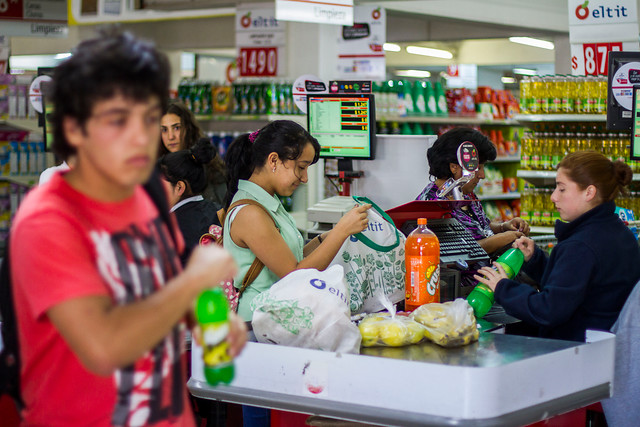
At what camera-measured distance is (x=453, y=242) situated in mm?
3377

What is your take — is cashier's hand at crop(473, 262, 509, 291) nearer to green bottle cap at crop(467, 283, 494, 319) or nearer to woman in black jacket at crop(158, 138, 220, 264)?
green bottle cap at crop(467, 283, 494, 319)

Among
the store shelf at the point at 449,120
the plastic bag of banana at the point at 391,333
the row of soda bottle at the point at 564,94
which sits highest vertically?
the row of soda bottle at the point at 564,94

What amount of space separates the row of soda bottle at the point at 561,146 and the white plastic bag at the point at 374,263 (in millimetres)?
3790

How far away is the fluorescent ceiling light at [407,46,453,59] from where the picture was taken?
53.9 feet

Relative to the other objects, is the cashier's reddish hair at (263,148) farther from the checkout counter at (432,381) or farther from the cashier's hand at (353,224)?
the checkout counter at (432,381)

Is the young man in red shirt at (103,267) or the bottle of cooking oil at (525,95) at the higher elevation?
the bottle of cooking oil at (525,95)

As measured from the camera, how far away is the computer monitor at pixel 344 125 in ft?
15.8

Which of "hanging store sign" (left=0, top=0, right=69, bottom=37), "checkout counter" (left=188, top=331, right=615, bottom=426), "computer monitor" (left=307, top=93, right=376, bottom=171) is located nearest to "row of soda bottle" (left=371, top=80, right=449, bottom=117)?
"computer monitor" (left=307, top=93, right=376, bottom=171)

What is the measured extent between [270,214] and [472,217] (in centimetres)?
145

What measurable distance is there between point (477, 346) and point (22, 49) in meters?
10.0

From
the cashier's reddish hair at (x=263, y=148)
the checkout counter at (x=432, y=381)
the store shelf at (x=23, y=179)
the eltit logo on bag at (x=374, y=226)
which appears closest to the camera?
the checkout counter at (x=432, y=381)

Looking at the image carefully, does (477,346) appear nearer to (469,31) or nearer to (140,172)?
(140,172)

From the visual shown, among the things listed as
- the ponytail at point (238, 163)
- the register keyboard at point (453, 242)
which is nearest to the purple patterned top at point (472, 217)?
the register keyboard at point (453, 242)

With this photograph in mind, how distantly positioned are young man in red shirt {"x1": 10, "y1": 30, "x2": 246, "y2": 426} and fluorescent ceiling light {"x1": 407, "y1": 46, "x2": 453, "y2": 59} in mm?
15410
